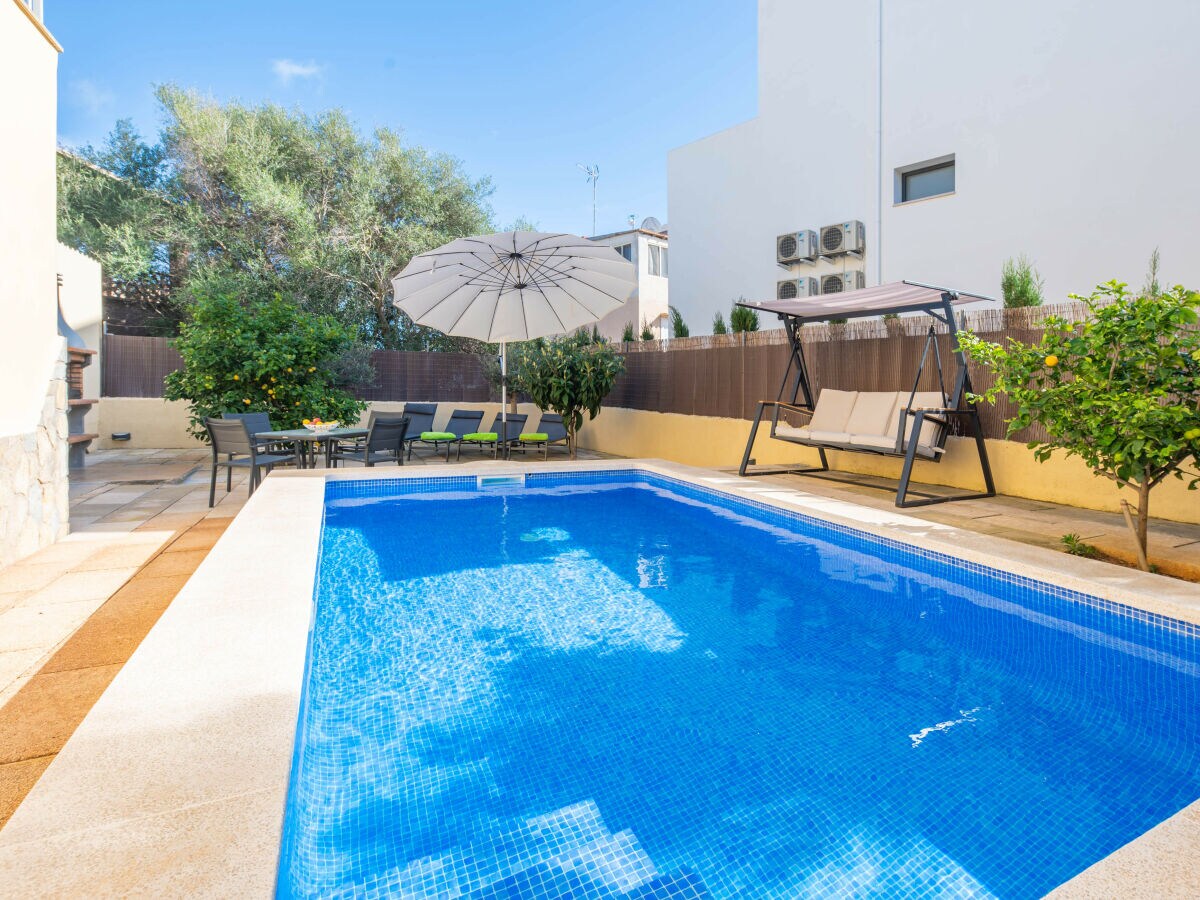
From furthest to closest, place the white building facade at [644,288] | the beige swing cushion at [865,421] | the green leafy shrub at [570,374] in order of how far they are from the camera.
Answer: the white building facade at [644,288]
the green leafy shrub at [570,374]
the beige swing cushion at [865,421]

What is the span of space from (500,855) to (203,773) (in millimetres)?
714

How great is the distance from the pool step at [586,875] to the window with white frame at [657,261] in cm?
1918

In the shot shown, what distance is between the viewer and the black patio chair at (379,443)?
6449 mm

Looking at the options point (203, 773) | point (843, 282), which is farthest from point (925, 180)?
point (203, 773)

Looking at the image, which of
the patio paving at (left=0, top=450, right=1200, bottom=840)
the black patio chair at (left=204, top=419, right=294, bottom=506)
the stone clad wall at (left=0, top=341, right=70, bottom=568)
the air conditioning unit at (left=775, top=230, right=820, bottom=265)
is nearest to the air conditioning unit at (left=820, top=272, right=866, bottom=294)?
the air conditioning unit at (left=775, top=230, right=820, bottom=265)

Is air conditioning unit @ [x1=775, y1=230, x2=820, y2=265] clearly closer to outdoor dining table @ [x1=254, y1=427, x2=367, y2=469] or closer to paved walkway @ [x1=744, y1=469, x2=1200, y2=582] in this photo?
paved walkway @ [x1=744, y1=469, x2=1200, y2=582]

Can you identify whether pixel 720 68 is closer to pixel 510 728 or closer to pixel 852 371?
pixel 852 371

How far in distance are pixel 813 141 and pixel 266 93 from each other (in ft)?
37.2

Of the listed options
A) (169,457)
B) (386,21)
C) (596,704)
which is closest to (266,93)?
(386,21)

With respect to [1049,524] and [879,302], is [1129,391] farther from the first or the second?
[879,302]

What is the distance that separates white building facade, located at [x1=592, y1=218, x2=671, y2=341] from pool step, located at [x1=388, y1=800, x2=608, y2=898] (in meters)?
17.9

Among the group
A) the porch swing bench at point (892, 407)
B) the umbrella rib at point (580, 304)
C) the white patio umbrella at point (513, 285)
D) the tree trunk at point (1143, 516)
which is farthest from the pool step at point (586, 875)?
the umbrella rib at point (580, 304)

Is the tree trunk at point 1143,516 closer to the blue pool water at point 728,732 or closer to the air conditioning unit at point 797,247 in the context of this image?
the blue pool water at point 728,732

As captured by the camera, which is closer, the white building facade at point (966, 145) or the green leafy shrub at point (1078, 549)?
the green leafy shrub at point (1078, 549)
